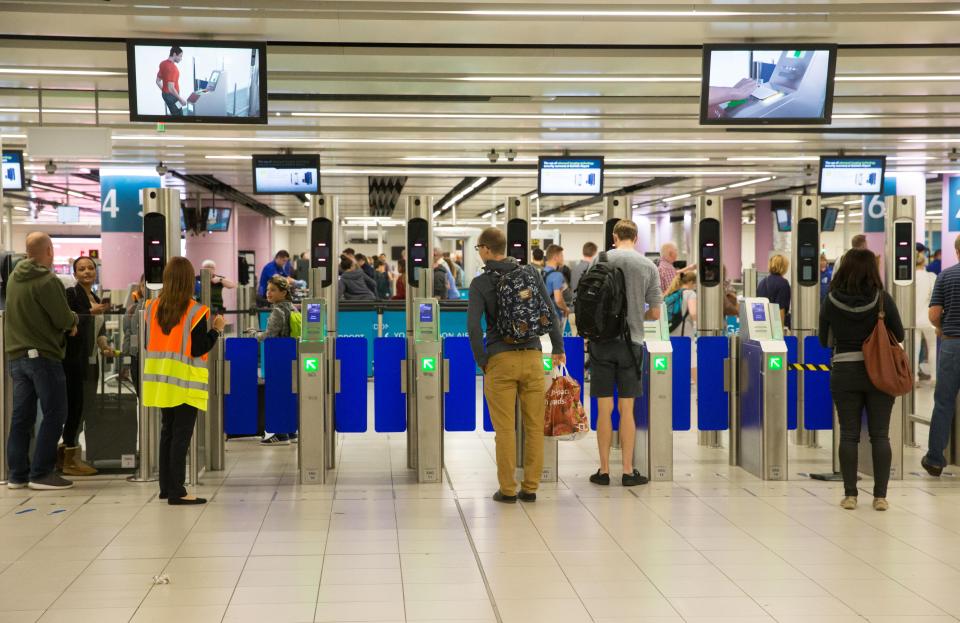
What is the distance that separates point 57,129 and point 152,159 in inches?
269

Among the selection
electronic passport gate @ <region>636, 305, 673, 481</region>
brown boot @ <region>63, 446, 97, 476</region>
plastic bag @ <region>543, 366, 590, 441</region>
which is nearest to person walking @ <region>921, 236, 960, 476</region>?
electronic passport gate @ <region>636, 305, 673, 481</region>

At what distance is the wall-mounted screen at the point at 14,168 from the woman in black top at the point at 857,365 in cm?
1179

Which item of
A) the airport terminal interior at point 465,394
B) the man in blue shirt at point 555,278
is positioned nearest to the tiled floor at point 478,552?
the airport terminal interior at point 465,394

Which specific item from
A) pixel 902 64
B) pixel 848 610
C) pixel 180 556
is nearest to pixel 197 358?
pixel 180 556

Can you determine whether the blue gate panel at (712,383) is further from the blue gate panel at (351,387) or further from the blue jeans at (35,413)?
the blue jeans at (35,413)

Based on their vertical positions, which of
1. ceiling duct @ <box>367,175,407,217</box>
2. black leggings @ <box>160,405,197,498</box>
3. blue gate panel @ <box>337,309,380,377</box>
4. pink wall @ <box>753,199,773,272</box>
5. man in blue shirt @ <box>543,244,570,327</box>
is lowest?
black leggings @ <box>160,405,197,498</box>

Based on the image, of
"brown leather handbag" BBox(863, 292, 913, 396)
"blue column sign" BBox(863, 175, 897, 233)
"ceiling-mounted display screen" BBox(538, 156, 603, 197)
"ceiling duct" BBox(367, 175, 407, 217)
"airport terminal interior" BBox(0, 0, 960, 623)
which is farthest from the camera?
"ceiling duct" BBox(367, 175, 407, 217)

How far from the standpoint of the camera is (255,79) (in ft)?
23.3

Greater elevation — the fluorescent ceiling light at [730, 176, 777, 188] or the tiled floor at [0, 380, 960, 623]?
the fluorescent ceiling light at [730, 176, 777, 188]

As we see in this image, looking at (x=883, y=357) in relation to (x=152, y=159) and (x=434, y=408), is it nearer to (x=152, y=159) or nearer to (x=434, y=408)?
(x=434, y=408)

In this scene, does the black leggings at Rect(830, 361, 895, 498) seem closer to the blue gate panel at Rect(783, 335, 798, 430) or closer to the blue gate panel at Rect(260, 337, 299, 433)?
the blue gate panel at Rect(783, 335, 798, 430)

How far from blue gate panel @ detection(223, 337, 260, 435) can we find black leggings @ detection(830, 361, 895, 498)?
3.82m

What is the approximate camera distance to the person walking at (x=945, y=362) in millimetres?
6762

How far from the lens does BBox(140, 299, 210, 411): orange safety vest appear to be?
596 cm
